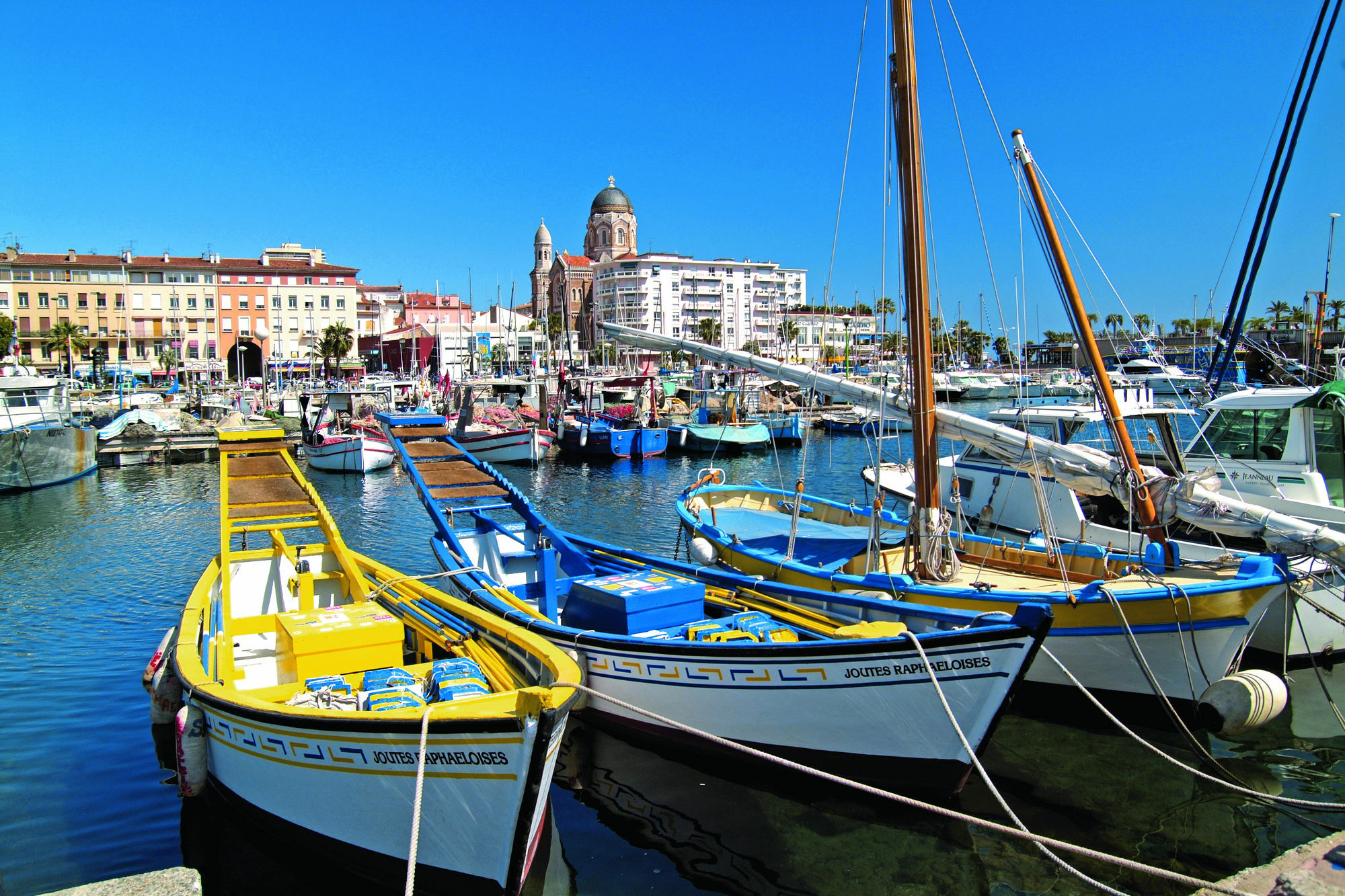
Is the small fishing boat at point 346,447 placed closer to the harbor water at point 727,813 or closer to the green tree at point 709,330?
the harbor water at point 727,813

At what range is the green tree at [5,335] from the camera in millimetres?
80562

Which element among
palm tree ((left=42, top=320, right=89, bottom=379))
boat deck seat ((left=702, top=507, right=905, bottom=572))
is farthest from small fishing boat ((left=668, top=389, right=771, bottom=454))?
palm tree ((left=42, top=320, right=89, bottom=379))

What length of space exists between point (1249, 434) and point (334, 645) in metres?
15.9

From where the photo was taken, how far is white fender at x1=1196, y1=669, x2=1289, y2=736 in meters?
8.55

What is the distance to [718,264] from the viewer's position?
152750 millimetres

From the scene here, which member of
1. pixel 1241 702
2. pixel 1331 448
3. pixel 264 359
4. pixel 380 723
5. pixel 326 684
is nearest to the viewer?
pixel 380 723

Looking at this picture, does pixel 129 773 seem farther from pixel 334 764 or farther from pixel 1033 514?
pixel 1033 514

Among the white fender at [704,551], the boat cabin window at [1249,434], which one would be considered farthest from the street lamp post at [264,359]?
the boat cabin window at [1249,434]

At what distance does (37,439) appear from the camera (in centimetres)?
3481

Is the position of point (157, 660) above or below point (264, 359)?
below

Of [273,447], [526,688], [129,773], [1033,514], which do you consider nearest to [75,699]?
[129,773]

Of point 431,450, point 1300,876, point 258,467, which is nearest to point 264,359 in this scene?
point 431,450

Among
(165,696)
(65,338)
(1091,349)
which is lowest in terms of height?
(165,696)

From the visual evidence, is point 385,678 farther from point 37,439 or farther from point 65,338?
point 65,338
